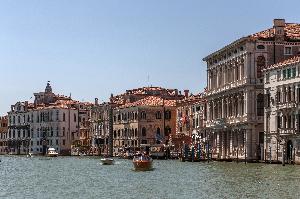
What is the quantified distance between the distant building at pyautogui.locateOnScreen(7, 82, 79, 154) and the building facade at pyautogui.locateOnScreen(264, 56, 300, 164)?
73.9 m

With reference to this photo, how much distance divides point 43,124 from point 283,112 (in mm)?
83634

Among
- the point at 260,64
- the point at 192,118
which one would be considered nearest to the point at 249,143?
the point at 260,64

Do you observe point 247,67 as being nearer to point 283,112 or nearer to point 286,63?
point 286,63

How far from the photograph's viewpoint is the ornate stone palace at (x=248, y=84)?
72.9 m

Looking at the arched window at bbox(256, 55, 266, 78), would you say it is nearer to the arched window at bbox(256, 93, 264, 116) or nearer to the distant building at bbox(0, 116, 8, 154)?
the arched window at bbox(256, 93, 264, 116)

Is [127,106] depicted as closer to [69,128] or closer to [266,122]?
[69,128]

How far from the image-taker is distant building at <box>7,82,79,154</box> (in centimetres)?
13950

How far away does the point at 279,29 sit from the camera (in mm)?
73625

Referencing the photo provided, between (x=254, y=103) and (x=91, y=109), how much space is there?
59.3m

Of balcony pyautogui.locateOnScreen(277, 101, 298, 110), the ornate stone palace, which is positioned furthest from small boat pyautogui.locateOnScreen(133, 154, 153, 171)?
the ornate stone palace

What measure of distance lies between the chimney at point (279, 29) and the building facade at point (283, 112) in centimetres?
585

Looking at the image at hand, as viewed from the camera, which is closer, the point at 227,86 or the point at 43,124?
the point at 227,86

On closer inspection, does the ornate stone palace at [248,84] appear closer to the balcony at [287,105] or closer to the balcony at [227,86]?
the balcony at [227,86]

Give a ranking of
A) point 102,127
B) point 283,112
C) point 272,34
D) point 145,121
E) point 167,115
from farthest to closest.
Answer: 1. point 102,127
2. point 145,121
3. point 167,115
4. point 272,34
5. point 283,112
